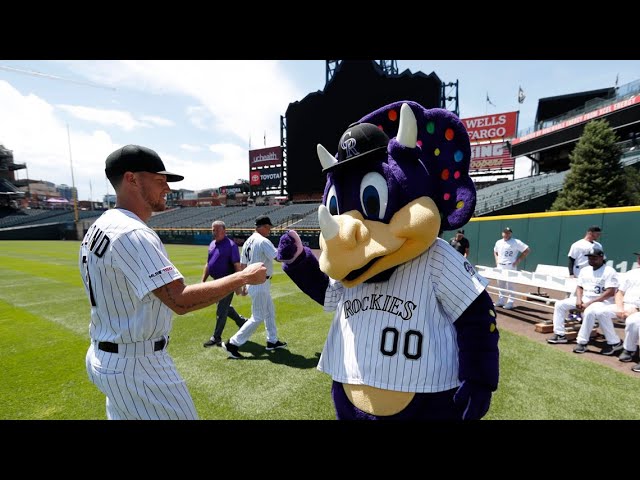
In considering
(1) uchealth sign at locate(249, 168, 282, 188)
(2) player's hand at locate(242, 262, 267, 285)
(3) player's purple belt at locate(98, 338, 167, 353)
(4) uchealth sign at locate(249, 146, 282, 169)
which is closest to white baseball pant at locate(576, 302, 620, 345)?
(2) player's hand at locate(242, 262, 267, 285)

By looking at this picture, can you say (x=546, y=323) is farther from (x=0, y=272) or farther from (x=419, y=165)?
(x=0, y=272)

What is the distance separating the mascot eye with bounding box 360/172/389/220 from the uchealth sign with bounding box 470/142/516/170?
112 feet

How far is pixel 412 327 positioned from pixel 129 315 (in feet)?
4.66

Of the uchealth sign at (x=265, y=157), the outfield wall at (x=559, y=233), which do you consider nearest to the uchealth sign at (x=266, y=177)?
the uchealth sign at (x=265, y=157)

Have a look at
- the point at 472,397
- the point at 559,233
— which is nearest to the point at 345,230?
the point at 472,397

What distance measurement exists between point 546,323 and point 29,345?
320 inches

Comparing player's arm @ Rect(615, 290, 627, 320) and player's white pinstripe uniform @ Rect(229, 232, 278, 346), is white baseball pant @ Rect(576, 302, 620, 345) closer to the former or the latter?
player's arm @ Rect(615, 290, 627, 320)

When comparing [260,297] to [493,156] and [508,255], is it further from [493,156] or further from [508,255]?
[493,156]

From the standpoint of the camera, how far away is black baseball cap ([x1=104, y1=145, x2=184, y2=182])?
5.95ft

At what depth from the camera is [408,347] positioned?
A: 5.23 feet

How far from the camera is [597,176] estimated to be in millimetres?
17312

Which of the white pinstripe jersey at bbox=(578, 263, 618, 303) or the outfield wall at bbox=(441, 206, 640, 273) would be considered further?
the outfield wall at bbox=(441, 206, 640, 273)
